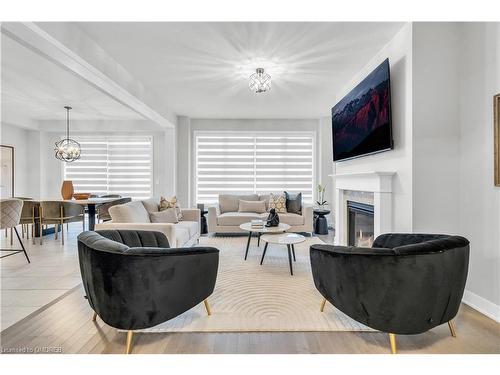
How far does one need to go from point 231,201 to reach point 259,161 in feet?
4.62

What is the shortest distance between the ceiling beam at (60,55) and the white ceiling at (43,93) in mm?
364

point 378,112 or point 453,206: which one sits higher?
point 378,112

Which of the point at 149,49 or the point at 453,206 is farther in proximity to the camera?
the point at 149,49

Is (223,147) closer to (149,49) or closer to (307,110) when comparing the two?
(307,110)

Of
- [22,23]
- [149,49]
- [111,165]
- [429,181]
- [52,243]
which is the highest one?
[149,49]

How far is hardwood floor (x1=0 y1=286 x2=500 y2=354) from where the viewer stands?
172 centimetres

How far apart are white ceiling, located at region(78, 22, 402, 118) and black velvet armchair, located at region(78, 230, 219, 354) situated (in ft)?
7.06

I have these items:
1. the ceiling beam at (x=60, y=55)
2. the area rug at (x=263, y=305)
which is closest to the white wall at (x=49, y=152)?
the ceiling beam at (x=60, y=55)

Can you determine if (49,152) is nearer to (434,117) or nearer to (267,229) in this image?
(267,229)

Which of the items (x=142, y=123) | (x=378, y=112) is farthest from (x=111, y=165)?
(x=378, y=112)

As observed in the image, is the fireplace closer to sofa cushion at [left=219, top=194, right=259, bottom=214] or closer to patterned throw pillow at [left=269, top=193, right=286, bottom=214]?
patterned throw pillow at [left=269, top=193, right=286, bottom=214]
